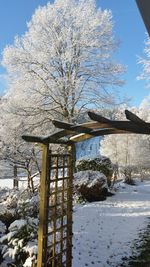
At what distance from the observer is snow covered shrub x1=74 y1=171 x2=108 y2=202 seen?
9758mm

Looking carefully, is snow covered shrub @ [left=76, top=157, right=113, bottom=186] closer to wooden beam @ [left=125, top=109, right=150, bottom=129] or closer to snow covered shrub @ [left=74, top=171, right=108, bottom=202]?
snow covered shrub @ [left=74, top=171, right=108, bottom=202]

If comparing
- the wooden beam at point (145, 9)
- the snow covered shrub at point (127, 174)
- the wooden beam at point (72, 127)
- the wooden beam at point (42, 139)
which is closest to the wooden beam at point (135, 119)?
the wooden beam at point (72, 127)

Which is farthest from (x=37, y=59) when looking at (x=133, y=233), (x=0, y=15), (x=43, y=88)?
(x=133, y=233)

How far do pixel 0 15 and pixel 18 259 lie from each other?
6576 millimetres

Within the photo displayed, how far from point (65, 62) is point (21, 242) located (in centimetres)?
918

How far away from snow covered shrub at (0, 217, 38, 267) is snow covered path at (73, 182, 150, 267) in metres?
0.91

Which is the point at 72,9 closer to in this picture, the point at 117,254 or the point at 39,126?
the point at 39,126

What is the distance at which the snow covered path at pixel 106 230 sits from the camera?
202 inches

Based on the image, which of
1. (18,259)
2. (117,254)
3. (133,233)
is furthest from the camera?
(133,233)

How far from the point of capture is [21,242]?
4.13 m

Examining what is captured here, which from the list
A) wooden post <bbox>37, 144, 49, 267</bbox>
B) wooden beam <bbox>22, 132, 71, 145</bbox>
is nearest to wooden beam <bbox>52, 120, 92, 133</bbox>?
wooden beam <bbox>22, 132, 71, 145</bbox>

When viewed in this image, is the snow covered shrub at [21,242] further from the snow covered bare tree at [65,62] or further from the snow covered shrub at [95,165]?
the snow covered bare tree at [65,62]

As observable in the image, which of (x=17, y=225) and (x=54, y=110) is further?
(x=54, y=110)

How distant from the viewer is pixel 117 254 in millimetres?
5312
